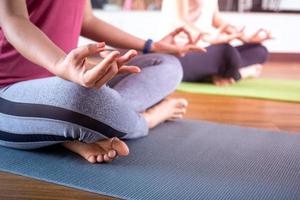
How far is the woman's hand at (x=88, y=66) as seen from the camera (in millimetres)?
710

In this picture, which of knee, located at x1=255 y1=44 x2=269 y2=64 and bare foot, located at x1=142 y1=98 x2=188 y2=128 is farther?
knee, located at x1=255 y1=44 x2=269 y2=64

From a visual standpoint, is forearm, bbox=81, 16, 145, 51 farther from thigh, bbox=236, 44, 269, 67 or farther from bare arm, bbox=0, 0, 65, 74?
thigh, bbox=236, 44, 269, 67

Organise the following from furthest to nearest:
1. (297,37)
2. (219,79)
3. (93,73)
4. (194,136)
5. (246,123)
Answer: (297,37) → (219,79) → (246,123) → (194,136) → (93,73)

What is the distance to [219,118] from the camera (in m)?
1.40

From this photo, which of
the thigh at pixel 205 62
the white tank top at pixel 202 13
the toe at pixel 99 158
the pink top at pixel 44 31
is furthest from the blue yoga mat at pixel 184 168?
the white tank top at pixel 202 13

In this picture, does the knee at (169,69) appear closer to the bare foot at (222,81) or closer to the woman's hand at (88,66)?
the woman's hand at (88,66)

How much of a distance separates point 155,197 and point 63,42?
1.49ft

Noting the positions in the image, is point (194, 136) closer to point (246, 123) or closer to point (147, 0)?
point (246, 123)

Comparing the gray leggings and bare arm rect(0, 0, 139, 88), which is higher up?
bare arm rect(0, 0, 139, 88)

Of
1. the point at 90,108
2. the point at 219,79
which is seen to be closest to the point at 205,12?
the point at 219,79

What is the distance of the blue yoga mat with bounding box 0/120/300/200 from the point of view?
0.78m

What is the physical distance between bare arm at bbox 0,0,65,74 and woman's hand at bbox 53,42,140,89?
0.09 feet

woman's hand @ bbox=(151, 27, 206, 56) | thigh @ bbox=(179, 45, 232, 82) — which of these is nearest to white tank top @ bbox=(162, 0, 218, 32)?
thigh @ bbox=(179, 45, 232, 82)

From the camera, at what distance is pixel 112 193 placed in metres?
0.76
